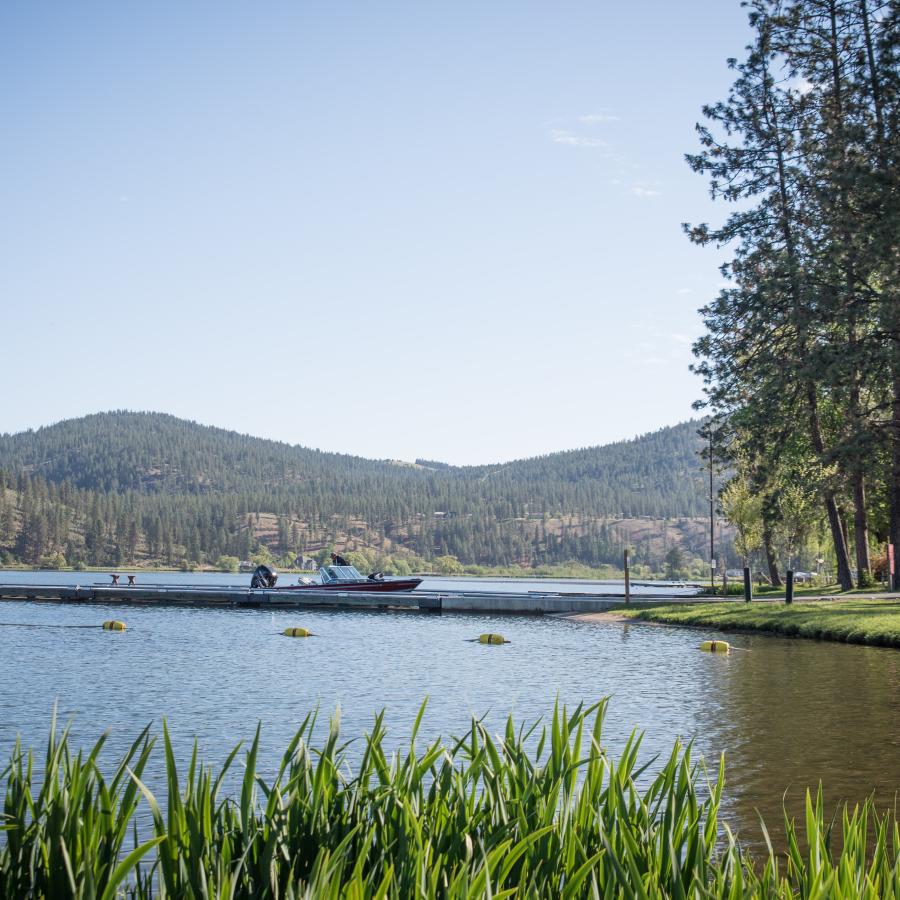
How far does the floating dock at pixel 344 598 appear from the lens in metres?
49.2

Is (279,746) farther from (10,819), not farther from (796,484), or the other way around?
(796,484)

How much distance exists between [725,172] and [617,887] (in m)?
37.3

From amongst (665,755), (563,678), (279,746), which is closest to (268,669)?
(563,678)

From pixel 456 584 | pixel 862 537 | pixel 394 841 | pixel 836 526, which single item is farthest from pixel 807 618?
pixel 456 584

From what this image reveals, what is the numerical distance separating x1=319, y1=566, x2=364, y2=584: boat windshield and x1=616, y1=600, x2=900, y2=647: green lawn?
22.9 m

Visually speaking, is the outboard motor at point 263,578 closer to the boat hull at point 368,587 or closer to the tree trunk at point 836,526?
the boat hull at point 368,587

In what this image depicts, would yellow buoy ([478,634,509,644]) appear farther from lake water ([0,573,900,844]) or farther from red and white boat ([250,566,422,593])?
red and white boat ([250,566,422,593])

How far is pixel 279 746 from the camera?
14406 mm

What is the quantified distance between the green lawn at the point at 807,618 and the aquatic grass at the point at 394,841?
982 inches

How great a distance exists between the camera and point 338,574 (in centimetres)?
6150

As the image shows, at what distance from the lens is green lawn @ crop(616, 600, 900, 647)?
93.7ft

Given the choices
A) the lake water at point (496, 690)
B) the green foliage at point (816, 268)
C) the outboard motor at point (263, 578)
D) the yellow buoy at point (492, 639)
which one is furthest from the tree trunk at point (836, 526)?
the outboard motor at point (263, 578)

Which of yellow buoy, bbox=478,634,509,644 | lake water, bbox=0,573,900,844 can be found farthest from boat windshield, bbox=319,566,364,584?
yellow buoy, bbox=478,634,509,644

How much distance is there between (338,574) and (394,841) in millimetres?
57622
